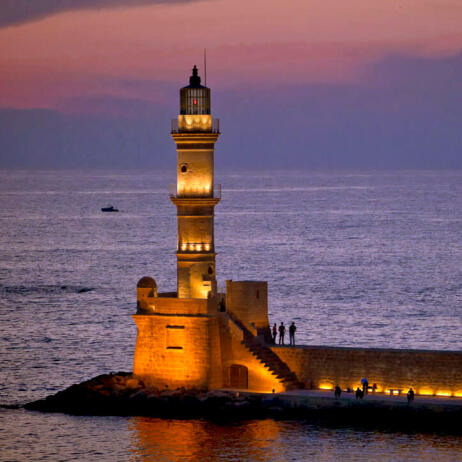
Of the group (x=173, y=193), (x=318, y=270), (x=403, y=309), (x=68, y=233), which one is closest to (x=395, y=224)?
(x=68, y=233)

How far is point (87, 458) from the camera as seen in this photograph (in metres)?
41.4

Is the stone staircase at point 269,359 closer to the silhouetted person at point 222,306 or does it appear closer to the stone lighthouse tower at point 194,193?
the silhouetted person at point 222,306

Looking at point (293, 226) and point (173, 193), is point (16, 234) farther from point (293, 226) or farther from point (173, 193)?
point (173, 193)

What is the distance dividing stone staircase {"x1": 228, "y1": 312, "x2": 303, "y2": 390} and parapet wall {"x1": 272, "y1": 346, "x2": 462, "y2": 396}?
185mm

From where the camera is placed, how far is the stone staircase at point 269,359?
151 ft

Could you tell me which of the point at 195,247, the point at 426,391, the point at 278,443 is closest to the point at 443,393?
the point at 426,391

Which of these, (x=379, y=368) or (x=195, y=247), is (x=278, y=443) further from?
(x=195, y=247)

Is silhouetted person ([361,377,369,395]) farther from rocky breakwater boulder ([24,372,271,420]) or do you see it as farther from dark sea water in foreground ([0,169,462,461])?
rocky breakwater boulder ([24,372,271,420])

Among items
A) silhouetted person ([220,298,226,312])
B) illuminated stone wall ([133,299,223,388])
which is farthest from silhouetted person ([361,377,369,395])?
silhouetted person ([220,298,226,312])

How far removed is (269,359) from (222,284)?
124 feet

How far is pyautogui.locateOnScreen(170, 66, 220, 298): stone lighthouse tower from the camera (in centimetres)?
4838

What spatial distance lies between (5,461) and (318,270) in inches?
2220

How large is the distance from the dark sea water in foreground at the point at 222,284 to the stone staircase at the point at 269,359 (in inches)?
93.5

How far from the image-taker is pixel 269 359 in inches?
1827
